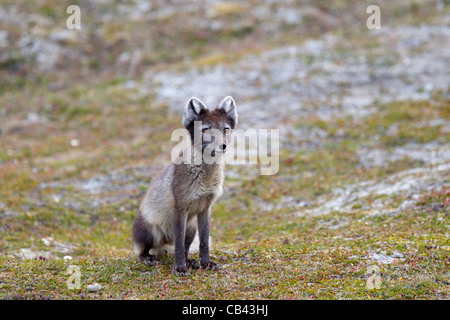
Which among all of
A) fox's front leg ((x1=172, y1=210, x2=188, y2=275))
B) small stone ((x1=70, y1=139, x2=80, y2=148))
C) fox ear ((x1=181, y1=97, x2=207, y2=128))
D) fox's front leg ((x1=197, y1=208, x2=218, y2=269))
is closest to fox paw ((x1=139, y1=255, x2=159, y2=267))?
fox's front leg ((x1=172, y1=210, x2=188, y2=275))

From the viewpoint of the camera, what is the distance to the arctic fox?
390 inches

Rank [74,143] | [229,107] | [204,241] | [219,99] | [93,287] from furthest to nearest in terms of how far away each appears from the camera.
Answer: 1. [219,99]
2. [74,143]
3. [204,241]
4. [229,107]
5. [93,287]

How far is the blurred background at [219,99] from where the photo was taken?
672 inches

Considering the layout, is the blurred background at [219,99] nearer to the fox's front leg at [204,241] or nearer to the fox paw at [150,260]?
the fox paw at [150,260]

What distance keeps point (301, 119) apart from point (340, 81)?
16.1 ft

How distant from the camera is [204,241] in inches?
415

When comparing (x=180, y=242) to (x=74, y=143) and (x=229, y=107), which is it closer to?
(x=229, y=107)

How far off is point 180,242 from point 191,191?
47.3 inches

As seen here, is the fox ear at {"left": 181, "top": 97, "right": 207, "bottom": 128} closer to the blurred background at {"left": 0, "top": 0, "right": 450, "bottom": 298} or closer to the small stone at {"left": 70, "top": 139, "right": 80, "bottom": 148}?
the blurred background at {"left": 0, "top": 0, "right": 450, "bottom": 298}

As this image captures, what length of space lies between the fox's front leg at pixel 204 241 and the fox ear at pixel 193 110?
2264mm

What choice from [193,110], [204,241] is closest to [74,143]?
[204,241]

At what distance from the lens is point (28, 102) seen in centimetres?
2950

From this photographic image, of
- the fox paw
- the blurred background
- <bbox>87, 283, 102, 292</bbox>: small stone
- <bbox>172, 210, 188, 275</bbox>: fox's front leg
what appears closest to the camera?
<bbox>87, 283, 102, 292</bbox>: small stone
